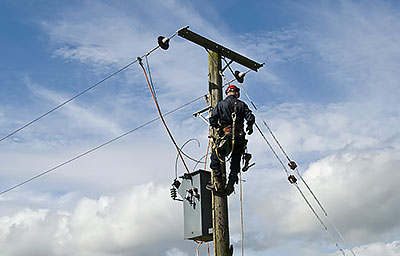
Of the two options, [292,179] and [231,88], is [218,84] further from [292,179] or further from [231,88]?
[292,179]

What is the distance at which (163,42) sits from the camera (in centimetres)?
795

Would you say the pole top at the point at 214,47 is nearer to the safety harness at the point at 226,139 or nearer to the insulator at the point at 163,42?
the insulator at the point at 163,42

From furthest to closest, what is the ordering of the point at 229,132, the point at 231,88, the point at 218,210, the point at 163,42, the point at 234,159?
the point at 163,42
the point at 231,88
the point at 234,159
the point at 229,132
the point at 218,210

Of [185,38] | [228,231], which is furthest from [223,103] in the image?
[228,231]

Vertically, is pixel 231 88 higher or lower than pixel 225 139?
higher

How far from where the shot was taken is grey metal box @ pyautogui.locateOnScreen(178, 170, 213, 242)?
7676 mm

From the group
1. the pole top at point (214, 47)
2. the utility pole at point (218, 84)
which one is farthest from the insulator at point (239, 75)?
the pole top at point (214, 47)

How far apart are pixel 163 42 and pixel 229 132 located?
1898mm

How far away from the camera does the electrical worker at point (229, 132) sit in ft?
23.4

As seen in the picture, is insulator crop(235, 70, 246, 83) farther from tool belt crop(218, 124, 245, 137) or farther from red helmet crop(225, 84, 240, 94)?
tool belt crop(218, 124, 245, 137)

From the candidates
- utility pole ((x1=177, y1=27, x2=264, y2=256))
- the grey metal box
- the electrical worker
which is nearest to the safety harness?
the electrical worker

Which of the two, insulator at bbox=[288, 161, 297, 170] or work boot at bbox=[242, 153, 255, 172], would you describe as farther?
insulator at bbox=[288, 161, 297, 170]

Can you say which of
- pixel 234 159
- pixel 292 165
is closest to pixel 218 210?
pixel 234 159

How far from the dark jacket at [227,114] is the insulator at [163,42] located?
1425 mm
